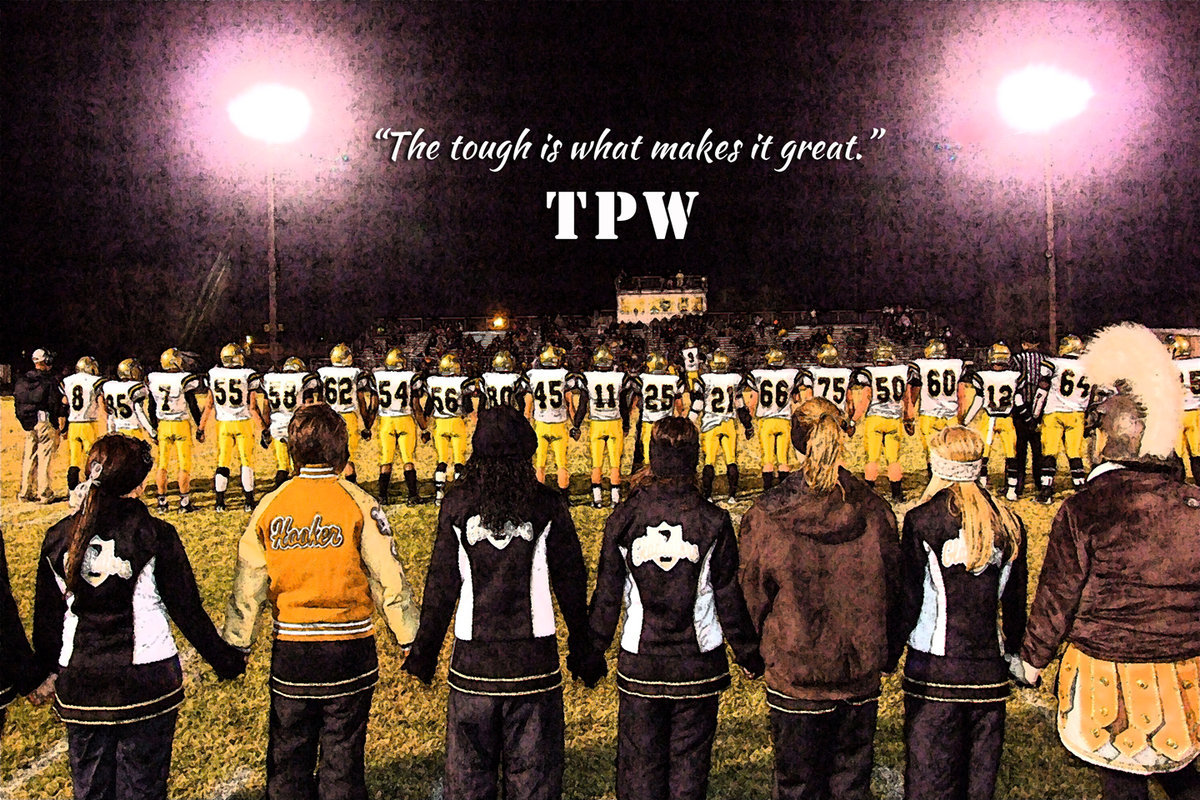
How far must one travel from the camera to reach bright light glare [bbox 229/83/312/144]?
13461 mm

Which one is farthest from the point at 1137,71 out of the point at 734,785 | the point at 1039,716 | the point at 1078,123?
the point at 734,785

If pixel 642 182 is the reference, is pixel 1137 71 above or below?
below

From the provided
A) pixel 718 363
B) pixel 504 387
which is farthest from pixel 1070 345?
pixel 504 387

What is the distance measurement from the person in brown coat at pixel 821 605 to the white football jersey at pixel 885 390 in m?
6.83

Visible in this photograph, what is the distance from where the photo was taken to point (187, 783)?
410 centimetres

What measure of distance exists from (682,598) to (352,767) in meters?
1.38

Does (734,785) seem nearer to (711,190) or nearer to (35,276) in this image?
(711,190)

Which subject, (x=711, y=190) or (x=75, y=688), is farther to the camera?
(x=711, y=190)

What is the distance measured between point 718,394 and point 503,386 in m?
2.46

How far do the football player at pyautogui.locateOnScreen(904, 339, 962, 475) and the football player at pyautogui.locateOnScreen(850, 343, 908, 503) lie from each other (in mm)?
178

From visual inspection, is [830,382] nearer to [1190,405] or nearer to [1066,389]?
[1066,389]

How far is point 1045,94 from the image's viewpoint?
13.0 meters

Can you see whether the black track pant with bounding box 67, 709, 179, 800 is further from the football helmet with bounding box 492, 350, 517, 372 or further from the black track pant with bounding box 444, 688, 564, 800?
the football helmet with bounding box 492, 350, 517, 372

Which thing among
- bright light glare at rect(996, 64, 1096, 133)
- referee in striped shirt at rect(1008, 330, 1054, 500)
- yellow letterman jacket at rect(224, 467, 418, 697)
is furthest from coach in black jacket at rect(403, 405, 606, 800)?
bright light glare at rect(996, 64, 1096, 133)
